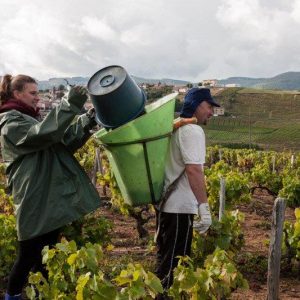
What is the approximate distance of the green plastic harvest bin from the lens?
9.82 feet

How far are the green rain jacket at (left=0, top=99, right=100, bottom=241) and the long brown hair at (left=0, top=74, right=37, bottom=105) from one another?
162 millimetres

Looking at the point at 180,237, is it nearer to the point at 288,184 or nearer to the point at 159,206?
the point at 159,206

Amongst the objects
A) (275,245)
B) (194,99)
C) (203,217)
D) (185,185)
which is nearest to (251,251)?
(275,245)

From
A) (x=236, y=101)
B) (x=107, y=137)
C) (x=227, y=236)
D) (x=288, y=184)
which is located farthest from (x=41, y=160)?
(x=236, y=101)

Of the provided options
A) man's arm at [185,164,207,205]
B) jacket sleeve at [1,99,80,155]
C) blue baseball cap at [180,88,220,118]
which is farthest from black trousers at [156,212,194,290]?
jacket sleeve at [1,99,80,155]

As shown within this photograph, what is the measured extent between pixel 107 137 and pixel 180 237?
0.95m

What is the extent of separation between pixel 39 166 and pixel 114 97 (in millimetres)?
719

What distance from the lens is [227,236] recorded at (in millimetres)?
4512

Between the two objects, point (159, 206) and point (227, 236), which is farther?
point (227, 236)

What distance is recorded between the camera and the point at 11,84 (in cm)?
327

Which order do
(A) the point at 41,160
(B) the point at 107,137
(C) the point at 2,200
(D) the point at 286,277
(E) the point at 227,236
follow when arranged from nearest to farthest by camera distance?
(B) the point at 107,137 → (A) the point at 41,160 → (E) the point at 227,236 → (D) the point at 286,277 → (C) the point at 2,200

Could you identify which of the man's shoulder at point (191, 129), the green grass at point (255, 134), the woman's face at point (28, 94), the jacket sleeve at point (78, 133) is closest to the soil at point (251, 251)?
the man's shoulder at point (191, 129)

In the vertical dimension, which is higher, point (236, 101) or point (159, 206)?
point (236, 101)

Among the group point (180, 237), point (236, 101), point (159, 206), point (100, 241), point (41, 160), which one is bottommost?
point (100, 241)
